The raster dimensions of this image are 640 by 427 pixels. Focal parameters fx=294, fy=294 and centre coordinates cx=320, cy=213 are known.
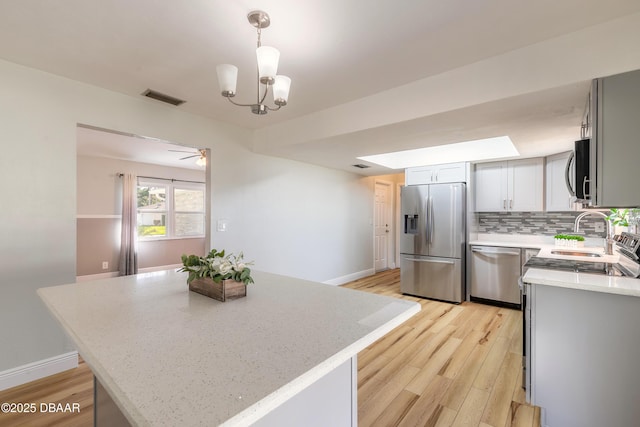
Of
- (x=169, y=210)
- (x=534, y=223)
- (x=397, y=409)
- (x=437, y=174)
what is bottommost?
(x=397, y=409)

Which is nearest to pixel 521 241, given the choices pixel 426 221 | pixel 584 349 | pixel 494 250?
pixel 494 250

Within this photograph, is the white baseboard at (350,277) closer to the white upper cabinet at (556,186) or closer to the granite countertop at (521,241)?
the granite countertop at (521,241)

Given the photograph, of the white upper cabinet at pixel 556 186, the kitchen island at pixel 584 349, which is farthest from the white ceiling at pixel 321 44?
the kitchen island at pixel 584 349

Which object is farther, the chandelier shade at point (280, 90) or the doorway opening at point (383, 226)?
the doorway opening at point (383, 226)

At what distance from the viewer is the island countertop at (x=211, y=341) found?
23.5 inches

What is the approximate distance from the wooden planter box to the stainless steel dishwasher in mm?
3603

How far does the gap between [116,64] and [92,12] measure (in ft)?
1.88

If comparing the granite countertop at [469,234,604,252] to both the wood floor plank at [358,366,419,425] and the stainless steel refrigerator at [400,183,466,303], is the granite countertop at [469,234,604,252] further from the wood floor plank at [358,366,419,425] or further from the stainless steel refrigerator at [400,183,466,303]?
the wood floor plank at [358,366,419,425]

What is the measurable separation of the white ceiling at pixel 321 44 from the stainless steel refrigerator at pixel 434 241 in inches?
57.6

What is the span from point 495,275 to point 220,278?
12.3ft

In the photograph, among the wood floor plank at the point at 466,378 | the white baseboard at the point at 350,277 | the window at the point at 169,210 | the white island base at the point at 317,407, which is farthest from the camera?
the window at the point at 169,210

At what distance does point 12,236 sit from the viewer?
2078 mm

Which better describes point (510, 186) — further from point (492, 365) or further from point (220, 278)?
point (220, 278)

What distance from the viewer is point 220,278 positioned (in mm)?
1307
